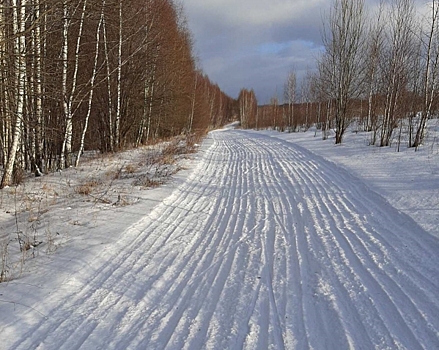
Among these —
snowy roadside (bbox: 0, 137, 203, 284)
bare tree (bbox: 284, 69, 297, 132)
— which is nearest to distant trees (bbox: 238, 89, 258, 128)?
bare tree (bbox: 284, 69, 297, 132)

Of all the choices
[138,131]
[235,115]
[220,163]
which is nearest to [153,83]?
[138,131]

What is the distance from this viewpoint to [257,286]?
3.58 metres

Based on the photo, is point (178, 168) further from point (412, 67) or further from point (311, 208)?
point (412, 67)

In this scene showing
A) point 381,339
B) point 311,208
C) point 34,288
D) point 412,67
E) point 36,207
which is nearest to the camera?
point 381,339

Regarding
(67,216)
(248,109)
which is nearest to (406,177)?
(67,216)

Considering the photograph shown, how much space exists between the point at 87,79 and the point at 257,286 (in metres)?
14.3

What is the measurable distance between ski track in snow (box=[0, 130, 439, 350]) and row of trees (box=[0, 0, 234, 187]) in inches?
192

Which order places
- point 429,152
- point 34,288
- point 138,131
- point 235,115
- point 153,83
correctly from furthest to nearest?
point 235,115
point 138,131
point 153,83
point 429,152
point 34,288

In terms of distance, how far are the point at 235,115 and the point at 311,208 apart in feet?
349

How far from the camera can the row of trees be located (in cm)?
799

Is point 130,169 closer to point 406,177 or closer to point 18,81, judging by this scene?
point 18,81

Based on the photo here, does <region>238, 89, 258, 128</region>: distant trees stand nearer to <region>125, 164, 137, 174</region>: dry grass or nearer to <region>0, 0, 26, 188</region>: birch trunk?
<region>125, 164, 137, 174</region>: dry grass

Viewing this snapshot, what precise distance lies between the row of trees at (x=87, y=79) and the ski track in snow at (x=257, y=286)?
487cm

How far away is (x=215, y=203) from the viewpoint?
702 cm
